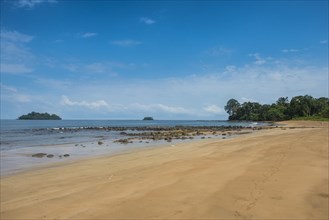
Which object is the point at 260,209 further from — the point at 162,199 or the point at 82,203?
the point at 82,203

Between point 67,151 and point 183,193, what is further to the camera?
point 67,151

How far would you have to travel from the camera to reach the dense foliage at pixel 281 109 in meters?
112

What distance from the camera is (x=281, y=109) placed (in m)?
129

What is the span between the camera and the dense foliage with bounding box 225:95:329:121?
112338mm

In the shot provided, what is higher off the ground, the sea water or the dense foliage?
the dense foliage

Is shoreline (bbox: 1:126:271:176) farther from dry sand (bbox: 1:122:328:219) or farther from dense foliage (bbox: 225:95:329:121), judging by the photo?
dense foliage (bbox: 225:95:329:121)

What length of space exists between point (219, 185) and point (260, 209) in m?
2.14

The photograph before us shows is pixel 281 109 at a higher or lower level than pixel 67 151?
higher

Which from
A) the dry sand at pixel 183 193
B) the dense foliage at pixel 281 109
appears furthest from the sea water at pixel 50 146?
the dense foliage at pixel 281 109

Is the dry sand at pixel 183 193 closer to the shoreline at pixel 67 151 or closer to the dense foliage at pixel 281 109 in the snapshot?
the shoreline at pixel 67 151

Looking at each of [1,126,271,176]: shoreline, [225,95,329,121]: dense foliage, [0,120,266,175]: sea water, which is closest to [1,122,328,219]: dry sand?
[1,126,271,176]: shoreline

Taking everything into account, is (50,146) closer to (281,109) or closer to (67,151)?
(67,151)

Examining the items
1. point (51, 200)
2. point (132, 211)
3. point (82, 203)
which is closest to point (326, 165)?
point (132, 211)

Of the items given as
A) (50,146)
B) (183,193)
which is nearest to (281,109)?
(50,146)
